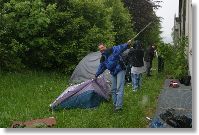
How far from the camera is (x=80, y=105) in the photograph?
871cm

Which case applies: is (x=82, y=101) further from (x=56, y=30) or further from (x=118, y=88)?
(x=56, y=30)

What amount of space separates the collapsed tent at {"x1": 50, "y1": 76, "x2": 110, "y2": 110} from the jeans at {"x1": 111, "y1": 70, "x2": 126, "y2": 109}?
469 mm

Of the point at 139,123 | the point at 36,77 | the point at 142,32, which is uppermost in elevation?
the point at 142,32

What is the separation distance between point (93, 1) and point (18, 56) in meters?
2.31

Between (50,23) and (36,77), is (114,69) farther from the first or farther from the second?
(50,23)

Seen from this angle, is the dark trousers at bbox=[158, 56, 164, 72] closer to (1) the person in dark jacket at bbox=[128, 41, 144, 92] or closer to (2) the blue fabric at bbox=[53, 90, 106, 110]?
(1) the person in dark jacket at bbox=[128, 41, 144, 92]

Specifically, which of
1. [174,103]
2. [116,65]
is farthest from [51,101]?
[174,103]

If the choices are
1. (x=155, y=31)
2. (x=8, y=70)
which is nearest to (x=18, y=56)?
(x=8, y=70)

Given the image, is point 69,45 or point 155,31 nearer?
point 155,31

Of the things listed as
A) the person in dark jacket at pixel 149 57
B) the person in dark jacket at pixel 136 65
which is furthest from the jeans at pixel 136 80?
the person in dark jacket at pixel 149 57

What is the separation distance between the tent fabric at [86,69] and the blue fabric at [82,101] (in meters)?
0.59

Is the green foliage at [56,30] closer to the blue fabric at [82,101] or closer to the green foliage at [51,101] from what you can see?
the green foliage at [51,101]

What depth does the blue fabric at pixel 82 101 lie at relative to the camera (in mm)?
8641

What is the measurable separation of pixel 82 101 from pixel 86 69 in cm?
200
